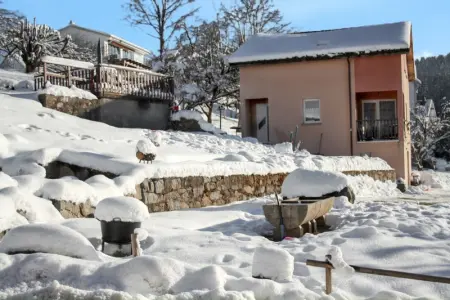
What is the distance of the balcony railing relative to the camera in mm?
20469

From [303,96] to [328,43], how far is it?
7.75 feet

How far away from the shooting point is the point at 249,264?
18.5ft

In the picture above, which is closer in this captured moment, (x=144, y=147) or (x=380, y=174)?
(x=144, y=147)

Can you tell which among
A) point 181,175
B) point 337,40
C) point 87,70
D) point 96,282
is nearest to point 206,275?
point 96,282

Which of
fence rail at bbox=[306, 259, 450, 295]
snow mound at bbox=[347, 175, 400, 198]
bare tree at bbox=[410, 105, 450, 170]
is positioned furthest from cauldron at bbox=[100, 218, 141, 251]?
bare tree at bbox=[410, 105, 450, 170]

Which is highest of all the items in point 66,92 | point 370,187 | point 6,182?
point 66,92

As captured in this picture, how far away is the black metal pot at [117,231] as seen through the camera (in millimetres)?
5891

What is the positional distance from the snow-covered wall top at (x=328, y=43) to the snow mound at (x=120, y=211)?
15812 millimetres

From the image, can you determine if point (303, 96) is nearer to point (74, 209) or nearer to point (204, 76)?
point (204, 76)

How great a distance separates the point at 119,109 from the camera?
17.8m

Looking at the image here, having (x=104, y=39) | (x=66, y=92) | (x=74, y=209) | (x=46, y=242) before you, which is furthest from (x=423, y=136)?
(x=46, y=242)

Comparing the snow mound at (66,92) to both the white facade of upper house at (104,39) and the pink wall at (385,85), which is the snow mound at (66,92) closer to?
the pink wall at (385,85)

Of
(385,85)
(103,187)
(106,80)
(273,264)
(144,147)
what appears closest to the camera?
(273,264)

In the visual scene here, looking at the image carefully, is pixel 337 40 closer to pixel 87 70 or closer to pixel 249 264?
pixel 87 70
